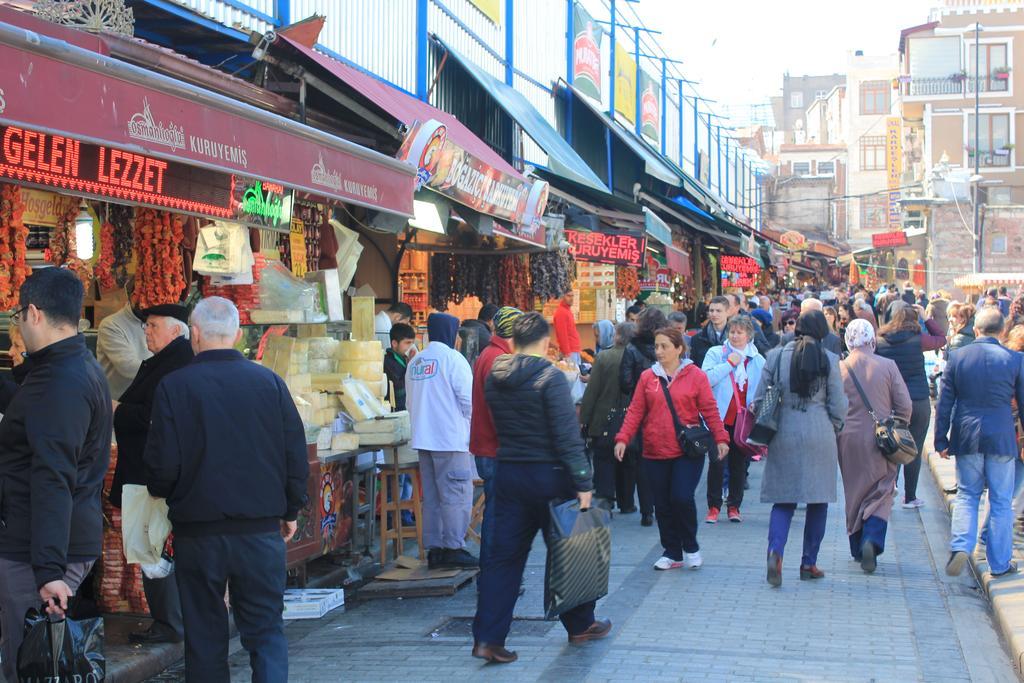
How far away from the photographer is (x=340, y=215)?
446 inches

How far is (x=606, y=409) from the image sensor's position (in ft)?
35.6

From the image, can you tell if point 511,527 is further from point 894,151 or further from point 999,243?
point 894,151

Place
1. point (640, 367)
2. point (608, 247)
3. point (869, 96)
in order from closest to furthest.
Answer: point (640, 367) < point (608, 247) < point (869, 96)

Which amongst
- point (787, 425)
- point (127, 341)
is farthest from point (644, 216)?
point (127, 341)

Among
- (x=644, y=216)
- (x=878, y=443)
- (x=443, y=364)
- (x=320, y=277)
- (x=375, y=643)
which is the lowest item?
(x=375, y=643)

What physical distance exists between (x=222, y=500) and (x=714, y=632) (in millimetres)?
3421

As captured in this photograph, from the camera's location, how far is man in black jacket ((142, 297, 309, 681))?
15.5ft

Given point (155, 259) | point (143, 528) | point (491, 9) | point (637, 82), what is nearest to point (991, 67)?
point (637, 82)

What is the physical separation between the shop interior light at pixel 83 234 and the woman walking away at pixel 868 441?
530cm

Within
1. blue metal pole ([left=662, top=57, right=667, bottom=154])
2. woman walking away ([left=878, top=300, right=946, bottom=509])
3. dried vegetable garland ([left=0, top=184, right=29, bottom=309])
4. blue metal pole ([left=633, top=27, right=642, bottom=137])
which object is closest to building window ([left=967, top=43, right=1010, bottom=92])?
blue metal pole ([left=662, top=57, right=667, bottom=154])

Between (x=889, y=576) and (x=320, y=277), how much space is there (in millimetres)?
5019

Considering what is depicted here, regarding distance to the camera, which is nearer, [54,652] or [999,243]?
[54,652]

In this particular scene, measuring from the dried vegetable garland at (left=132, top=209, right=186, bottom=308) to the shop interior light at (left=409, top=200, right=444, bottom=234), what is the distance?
124 inches

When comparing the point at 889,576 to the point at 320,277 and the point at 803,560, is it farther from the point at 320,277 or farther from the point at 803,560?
the point at 320,277
